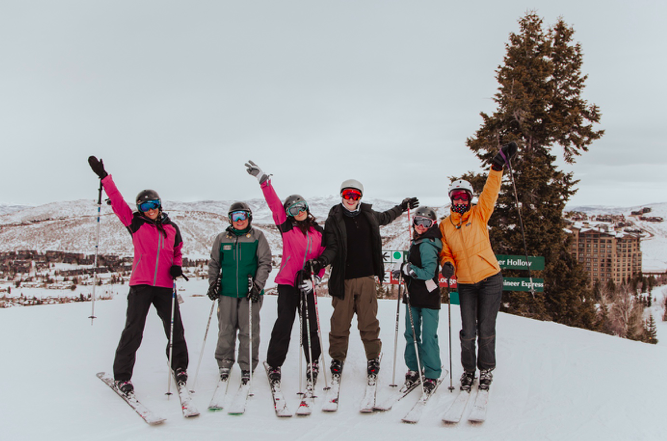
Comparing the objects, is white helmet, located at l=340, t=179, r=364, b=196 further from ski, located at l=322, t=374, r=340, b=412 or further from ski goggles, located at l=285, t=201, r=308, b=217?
ski, located at l=322, t=374, r=340, b=412

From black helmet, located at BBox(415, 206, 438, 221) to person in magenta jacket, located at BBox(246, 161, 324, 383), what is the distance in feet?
3.83

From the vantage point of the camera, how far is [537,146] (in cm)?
1539

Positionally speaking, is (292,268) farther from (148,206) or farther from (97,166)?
(97,166)

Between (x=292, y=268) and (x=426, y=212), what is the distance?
1631mm

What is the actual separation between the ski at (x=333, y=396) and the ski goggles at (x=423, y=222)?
1.91 metres

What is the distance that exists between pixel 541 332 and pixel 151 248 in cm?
640

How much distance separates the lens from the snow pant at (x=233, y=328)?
14.1 feet

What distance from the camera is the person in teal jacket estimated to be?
4.05 metres

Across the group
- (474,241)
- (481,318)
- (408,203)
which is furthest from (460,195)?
(481,318)

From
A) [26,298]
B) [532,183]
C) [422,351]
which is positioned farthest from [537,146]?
Answer: [26,298]

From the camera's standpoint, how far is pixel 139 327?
4.05 metres

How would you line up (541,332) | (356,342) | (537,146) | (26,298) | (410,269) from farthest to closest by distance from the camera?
(537,146) → (26,298) → (541,332) → (356,342) → (410,269)

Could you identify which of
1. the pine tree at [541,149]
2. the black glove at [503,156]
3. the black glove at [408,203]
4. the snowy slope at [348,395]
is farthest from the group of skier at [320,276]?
the pine tree at [541,149]

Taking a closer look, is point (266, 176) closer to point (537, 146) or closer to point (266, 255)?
point (266, 255)
